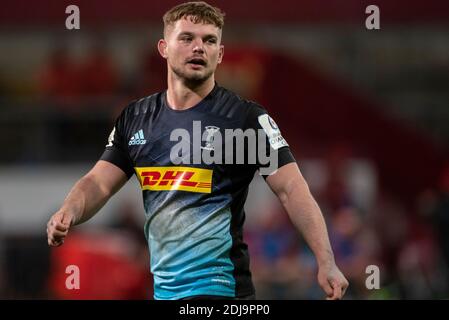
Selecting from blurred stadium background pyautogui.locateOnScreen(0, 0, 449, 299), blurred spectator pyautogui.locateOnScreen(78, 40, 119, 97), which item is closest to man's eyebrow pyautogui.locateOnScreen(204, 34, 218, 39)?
blurred stadium background pyautogui.locateOnScreen(0, 0, 449, 299)

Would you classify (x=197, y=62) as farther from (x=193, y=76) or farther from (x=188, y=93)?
(x=188, y=93)

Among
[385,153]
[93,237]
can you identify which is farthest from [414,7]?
[93,237]

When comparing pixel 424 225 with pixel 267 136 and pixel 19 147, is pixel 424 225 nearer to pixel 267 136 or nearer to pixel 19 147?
pixel 19 147

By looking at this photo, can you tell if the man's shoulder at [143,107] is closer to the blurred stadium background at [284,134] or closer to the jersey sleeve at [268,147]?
the jersey sleeve at [268,147]

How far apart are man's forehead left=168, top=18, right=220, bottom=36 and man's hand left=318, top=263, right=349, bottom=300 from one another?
1.34m

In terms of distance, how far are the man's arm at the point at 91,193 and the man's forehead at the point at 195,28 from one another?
0.80 m

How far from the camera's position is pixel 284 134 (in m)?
13.9

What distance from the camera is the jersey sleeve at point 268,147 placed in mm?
5496

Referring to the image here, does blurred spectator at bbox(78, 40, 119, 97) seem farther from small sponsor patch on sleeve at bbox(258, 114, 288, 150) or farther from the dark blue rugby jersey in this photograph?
small sponsor patch on sleeve at bbox(258, 114, 288, 150)

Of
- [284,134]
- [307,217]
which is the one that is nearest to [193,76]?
[307,217]

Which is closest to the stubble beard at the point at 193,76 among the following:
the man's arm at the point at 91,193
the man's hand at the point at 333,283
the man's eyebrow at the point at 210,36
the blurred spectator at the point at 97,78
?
the man's eyebrow at the point at 210,36

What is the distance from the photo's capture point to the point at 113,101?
552 inches
